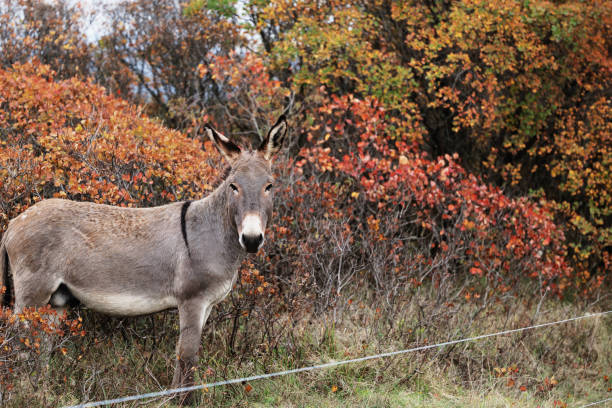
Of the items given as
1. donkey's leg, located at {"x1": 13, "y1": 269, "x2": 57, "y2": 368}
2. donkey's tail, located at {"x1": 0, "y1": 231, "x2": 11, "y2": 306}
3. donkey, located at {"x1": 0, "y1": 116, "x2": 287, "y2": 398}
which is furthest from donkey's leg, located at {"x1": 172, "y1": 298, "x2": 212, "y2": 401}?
donkey's tail, located at {"x1": 0, "y1": 231, "x2": 11, "y2": 306}

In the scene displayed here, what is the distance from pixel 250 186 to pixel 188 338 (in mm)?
1210

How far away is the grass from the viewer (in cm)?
477

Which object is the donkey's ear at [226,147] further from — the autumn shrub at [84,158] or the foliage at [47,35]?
the foliage at [47,35]

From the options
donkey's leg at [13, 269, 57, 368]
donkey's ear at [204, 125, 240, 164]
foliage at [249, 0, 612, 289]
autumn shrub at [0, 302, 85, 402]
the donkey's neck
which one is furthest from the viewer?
foliage at [249, 0, 612, 289]

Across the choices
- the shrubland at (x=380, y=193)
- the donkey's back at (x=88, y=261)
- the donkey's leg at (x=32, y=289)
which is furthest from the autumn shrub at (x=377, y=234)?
the donkey's leg at (x=32, y=289)

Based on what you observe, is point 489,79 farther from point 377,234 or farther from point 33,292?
point 33,292

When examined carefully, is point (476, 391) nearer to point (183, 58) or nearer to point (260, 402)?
point (260, 402)

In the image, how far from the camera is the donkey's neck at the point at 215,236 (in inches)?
176

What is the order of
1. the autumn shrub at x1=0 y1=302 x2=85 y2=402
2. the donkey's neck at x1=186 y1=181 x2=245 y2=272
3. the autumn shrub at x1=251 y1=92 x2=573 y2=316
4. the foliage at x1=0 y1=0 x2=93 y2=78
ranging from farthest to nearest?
the foliage at x1=0 y1=0 x2=93 y2=78, the autumn shrub at x1=251 y1=92 x2=573 y2=316, the donkey's neck at x1=186 y1=181 x2=245 y2=272, the autumn shrub at x1=0 y1=302 x2=85 y2=402

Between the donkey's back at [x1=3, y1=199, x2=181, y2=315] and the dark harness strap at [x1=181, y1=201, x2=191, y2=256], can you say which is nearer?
the donkey's back at [x1=3, y1=199, x2=181, y2=315]

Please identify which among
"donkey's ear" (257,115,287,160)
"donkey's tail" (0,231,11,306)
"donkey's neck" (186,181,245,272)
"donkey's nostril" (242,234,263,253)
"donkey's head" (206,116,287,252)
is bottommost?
"donkey's tail" (0,231,11,306)

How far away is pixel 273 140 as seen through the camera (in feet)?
15.2

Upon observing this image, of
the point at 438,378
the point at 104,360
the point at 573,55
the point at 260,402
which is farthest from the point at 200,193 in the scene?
the point at 573,55

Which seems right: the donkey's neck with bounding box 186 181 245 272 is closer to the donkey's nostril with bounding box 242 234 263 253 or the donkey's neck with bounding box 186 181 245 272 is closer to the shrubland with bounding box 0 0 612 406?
the donkey's nostril with bounding box 242 234 263 253
